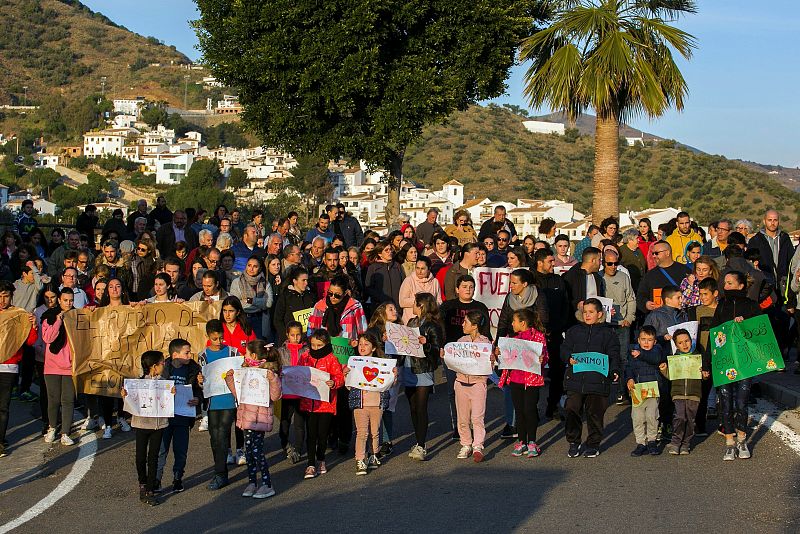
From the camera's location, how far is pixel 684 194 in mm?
79688

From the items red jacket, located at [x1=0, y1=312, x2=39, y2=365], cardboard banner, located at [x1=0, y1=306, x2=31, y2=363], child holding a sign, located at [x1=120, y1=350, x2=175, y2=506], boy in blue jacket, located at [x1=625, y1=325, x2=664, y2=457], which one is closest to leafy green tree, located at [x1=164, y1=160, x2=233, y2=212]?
red jacket, located at [x1=0, y1=312, x2=39, y2=365]

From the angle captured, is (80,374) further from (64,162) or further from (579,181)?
(64,162)

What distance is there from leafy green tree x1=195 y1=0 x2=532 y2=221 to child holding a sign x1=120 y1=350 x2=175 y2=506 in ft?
49.4

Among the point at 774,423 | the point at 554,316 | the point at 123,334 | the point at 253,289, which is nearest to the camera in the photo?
the point at 774,423

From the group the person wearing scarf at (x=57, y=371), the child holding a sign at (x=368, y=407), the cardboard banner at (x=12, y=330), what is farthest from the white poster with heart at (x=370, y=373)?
the cardboard banner at (x=12, y=330)

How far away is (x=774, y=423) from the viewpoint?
12531mm

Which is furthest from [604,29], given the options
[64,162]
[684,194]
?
[64,162]

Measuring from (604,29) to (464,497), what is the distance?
49.3ft

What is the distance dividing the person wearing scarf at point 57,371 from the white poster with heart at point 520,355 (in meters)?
4.78

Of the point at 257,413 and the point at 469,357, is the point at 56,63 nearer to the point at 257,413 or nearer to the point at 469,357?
the point at 469,357

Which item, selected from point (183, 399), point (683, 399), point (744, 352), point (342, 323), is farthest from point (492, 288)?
point (183, 399)

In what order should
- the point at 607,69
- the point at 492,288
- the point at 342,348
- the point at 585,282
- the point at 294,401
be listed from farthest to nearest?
the point at 607,69 < the point at 492,288 < the point at 585,282 < the point at 342,348 < the point at 294,401

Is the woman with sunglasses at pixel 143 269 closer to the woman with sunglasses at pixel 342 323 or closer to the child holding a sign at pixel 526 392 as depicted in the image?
the woman with sunglasses at pixel 342 323

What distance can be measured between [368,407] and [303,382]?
694 mm
